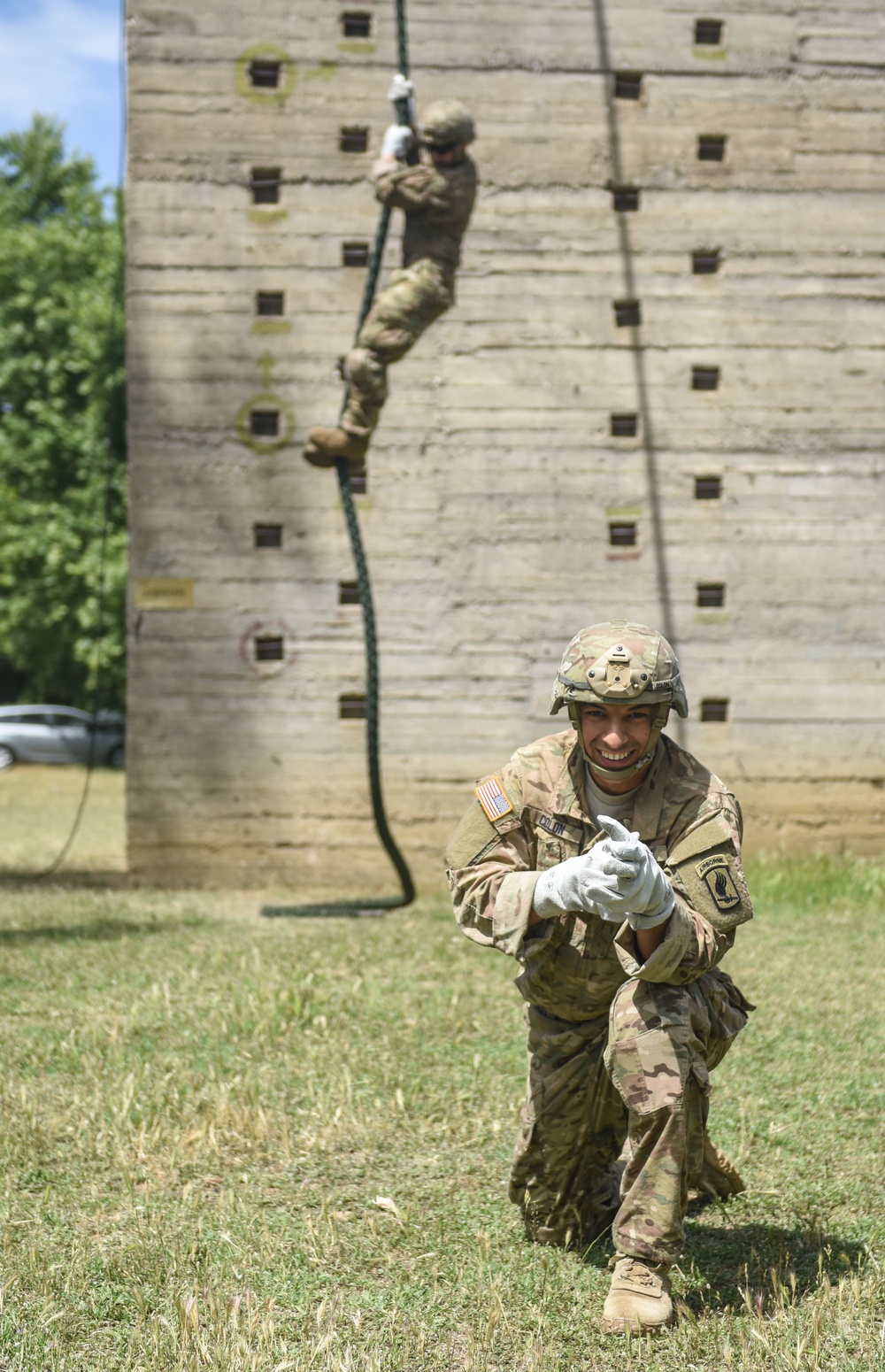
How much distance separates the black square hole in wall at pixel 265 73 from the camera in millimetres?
10820

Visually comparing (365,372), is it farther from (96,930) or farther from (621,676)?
(621,676)

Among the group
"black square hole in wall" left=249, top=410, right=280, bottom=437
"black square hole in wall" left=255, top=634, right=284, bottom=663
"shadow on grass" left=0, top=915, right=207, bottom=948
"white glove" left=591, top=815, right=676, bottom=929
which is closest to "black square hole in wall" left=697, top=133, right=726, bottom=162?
"black square hole in wall" left=249, top=410, right=280, bottom=437

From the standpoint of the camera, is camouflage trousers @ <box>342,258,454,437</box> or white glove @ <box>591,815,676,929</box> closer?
white glove @ <box>591,815,676,929</box>

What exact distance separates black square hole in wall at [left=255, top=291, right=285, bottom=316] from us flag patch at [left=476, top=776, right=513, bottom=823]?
7756mm

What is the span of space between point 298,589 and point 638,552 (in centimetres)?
265

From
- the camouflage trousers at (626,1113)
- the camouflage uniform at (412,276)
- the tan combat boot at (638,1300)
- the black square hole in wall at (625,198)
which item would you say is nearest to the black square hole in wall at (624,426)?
the black square hole in wall at (625,198)

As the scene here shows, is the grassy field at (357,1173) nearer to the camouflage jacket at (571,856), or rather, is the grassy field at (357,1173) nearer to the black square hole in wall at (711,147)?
the camouflage jacket at (571,856)

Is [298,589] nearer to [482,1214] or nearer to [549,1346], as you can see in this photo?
[482,1214]

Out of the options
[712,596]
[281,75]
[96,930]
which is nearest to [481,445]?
[712,596]

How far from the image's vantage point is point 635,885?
3217mm

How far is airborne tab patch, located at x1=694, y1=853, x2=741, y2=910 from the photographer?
3.56m

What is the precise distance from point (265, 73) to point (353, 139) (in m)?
0.87

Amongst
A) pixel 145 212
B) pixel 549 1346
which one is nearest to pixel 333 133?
pixel 145 212

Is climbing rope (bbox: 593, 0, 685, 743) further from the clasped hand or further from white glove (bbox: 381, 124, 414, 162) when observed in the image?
the clasped hand
